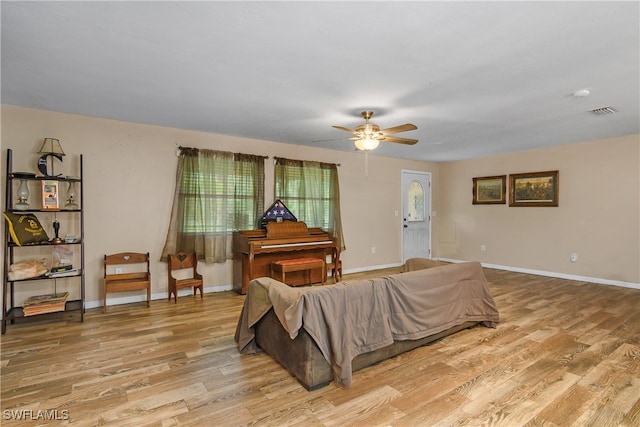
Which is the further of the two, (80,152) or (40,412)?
(80,152)

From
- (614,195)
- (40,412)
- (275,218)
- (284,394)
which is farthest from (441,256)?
(40,412)

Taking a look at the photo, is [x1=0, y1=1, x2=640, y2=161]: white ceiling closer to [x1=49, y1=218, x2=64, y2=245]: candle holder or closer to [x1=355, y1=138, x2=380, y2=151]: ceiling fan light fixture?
[x1=355, y1=138, x2=380, y2=151]: ceiling fan light fixture

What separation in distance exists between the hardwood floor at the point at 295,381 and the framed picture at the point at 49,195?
127cm

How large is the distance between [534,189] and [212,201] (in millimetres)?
5736

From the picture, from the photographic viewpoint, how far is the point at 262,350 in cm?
286

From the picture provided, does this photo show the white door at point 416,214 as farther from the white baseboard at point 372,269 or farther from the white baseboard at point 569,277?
the white baseboard at point 569,277

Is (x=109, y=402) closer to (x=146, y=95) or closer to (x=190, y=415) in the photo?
(x=190, y=415)

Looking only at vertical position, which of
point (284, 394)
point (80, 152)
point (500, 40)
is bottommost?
point (284, 394)

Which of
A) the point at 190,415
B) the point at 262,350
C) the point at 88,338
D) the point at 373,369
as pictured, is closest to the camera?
the point at 190,415

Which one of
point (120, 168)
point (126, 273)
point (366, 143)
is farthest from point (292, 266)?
point (120, 168)

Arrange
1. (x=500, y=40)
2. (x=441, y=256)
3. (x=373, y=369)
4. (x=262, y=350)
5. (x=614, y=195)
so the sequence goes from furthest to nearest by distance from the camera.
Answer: (x=441, y=256) → (x=614, y=195) → (x=262, y=350) → (x=373, y=369) → (x=500, y=40)

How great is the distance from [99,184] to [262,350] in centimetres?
300

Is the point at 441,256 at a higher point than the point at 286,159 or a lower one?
lower

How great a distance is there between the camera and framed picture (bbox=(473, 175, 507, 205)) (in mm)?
6547
